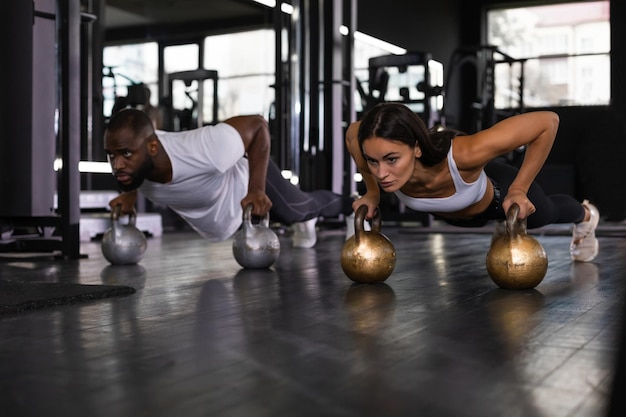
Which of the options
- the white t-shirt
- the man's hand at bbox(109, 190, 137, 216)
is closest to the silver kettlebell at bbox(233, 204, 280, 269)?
the white t-shirt

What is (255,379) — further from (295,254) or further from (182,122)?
(182,122)

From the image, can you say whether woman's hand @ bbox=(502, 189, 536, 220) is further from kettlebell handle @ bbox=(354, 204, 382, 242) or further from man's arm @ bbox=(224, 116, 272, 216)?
man's arm @ bbox=(224, 116, 272, 216)

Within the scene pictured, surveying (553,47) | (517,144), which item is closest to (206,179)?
(517,144)

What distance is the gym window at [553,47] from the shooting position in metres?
9.86

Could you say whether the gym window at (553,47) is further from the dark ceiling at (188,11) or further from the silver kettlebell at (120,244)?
the silver kettlebell at (120,244)

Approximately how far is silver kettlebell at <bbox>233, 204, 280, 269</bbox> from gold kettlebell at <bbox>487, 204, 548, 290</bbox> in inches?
35.0

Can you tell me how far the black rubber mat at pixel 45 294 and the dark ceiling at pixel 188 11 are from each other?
3689 mm

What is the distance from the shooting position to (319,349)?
4.07 ft

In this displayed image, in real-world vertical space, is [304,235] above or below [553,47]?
below

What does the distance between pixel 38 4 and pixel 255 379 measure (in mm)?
2966

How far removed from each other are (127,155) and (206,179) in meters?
0.34

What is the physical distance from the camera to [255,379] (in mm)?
1022

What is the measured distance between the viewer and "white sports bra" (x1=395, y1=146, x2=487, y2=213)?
2150mm

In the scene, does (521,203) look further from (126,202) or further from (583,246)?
(126,202)
